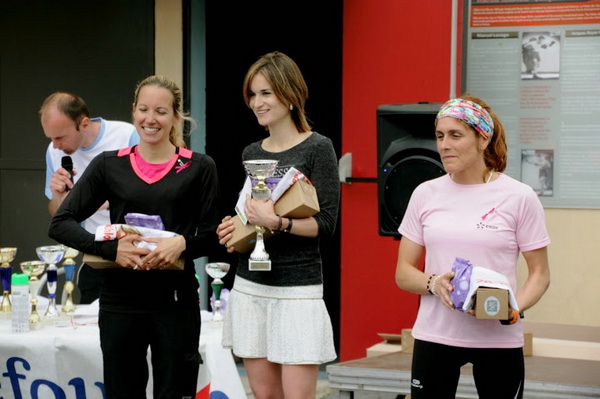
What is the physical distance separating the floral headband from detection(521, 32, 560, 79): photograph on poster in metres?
2.75

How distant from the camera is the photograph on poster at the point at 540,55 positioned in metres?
5.60

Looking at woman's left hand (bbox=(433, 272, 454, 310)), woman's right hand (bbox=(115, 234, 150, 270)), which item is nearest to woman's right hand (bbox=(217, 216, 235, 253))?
woman's right hand (bbox=(115, 234, 150, 270))

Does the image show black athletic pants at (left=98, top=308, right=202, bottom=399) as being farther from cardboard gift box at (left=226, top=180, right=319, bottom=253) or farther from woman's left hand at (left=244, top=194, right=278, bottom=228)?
woman's left hand at (left=244, top=194, right=278, bottom=228)

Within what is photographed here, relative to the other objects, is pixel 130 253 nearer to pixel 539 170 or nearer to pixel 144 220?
pixel 144 220

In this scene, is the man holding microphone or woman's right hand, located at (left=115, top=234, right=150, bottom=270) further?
the man holding microphone

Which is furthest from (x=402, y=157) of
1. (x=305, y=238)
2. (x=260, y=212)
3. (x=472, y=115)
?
(x=472, y=115)

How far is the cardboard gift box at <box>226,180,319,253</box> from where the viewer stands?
320cm

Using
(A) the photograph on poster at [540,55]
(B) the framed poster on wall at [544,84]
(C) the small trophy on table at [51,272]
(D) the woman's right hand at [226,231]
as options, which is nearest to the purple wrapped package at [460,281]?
(D) the woman's right hand at [226,231]

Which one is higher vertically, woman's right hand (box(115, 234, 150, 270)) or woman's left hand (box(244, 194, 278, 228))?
woman's left hand (box(244, 194, 278, 228))

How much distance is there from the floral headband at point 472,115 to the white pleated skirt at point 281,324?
0.75m

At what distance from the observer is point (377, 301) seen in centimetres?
608

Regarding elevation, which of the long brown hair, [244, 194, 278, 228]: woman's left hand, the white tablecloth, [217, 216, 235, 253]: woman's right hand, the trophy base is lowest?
the white tablecloth

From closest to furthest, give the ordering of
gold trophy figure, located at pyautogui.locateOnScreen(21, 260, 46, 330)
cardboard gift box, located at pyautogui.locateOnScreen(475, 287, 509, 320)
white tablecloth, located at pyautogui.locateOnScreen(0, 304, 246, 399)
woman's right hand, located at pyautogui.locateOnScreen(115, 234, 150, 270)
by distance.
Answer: cardboard gift box, located at pyautogui.locateOnScreen(475, 287, 509, 320)
woman's right hand, located at pyautogui.locateOnScreen(115, 234, 150, 270)
white tablecloth, located at pyautogui.locateOnScreen(0, 304, 246, 399)
gold trophy figure, located at pyautogui.locateOnScreen(21, 260, 46, 330)

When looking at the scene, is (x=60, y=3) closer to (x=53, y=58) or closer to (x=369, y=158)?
(x=53, y=58)
